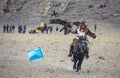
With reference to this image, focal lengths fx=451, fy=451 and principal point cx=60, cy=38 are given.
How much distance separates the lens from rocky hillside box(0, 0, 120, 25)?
73062 mm

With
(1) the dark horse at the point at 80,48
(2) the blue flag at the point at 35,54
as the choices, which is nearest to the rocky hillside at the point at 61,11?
(1) the dark horse at the point at 80,48

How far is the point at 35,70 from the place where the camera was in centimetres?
1948

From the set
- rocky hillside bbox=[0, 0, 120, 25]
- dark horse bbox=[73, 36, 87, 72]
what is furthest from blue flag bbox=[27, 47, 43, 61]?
rocky hillside bbox=[0, 0, 120, 25]

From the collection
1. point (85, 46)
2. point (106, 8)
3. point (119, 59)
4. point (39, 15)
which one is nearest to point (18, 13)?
point (39, 15)

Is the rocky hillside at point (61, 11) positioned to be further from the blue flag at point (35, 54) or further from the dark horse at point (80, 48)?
the blue flag at point (35, 54)

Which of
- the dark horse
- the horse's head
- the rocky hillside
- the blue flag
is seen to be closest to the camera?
the blue flag

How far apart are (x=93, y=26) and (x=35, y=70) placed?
47.2 metres

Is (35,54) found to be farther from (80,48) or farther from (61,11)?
(61,11)

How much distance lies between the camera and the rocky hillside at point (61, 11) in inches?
2876

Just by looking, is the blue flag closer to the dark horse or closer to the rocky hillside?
the dark horse

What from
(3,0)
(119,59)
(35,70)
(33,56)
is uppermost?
(33,56)

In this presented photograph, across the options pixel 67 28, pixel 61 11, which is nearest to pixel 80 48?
pixel 67 28

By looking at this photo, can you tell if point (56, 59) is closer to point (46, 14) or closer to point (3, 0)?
point (46, 14)

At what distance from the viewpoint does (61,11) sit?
77250mm
